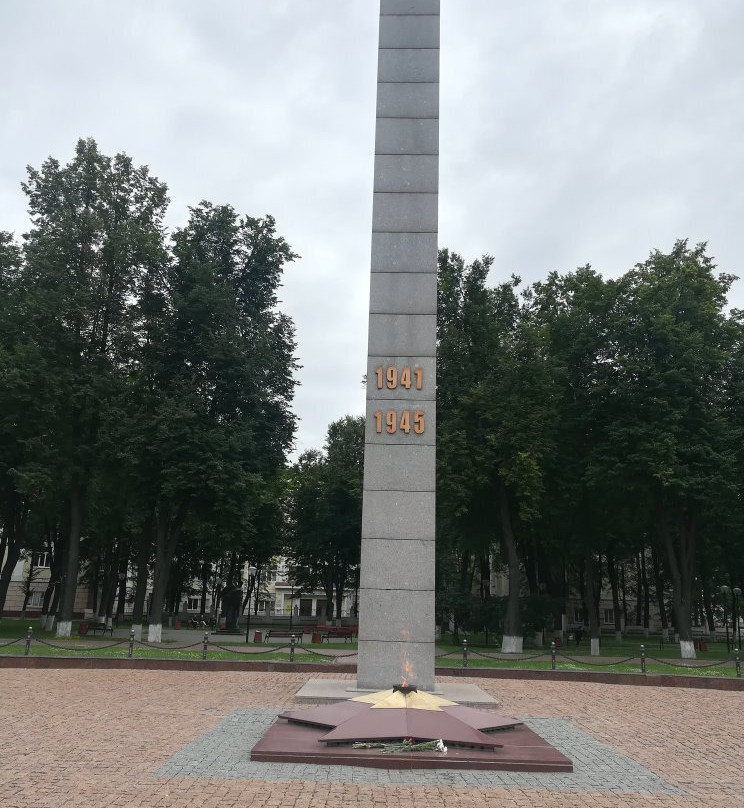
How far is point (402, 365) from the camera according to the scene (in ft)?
56.4

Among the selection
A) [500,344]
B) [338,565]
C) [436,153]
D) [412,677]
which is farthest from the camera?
[338,565]

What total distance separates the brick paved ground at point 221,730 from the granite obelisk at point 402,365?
2.54 m

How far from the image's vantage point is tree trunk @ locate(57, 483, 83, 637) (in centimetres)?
2955

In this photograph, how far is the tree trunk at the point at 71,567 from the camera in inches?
1163

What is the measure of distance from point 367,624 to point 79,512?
62.1 ft

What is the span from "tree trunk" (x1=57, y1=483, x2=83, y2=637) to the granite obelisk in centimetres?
1735

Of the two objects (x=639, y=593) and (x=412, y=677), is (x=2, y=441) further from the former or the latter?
(x=639, y=593)

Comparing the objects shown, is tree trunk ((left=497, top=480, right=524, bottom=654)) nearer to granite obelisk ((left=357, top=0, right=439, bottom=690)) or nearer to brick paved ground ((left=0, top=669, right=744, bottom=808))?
brick paved ground ((left=0, top=669, right=744, bottom=808))

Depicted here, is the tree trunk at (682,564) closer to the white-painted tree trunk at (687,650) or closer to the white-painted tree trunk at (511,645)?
the white-painted tree trunk at (687,650)

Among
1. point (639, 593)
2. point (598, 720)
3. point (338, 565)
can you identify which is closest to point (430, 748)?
point (598, 720)

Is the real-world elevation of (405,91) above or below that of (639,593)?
above

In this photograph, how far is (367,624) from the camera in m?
16.2

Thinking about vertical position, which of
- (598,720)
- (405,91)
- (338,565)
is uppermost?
(405,91)

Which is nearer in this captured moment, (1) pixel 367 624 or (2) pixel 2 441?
(1) pixel 367 624
